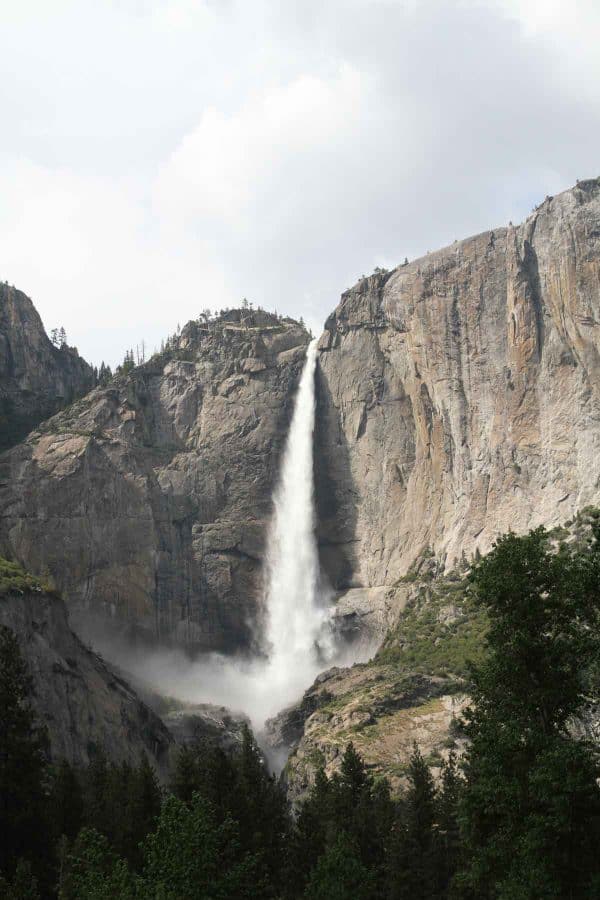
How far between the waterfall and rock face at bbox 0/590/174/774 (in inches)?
922

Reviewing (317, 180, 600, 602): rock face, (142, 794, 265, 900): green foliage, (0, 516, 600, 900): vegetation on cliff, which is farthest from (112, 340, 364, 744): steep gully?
(142, 794, 265, 900): green foliage

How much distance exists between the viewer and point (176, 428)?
112 meters

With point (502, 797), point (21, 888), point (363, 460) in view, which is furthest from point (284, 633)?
point (502, 797)

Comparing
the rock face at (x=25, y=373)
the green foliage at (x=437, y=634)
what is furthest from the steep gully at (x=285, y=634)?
the rock face at (x=25, y=373)

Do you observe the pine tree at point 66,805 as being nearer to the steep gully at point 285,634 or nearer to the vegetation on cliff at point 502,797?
the vegetation on cliff at point 502,797

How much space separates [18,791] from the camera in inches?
1503

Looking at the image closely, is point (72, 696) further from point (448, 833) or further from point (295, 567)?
point (295, 567)

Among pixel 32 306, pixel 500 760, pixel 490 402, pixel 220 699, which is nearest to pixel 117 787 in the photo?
pixel 500 760

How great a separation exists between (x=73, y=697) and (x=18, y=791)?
Answer: 34.6m

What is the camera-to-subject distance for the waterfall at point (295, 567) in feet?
331

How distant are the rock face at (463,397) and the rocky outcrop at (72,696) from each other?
1245 inches

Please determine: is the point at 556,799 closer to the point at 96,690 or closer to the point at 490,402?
the point at 96,690

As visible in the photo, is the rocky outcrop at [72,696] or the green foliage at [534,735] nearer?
the green foliage at [534,735]

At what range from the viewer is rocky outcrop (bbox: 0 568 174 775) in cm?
6950
